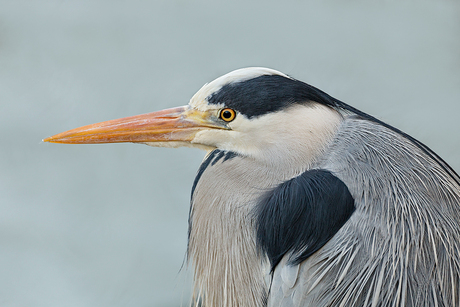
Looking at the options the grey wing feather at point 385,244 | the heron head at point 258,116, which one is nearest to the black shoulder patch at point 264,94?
the heron head at point 258,116

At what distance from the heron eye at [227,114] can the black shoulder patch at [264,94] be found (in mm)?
11

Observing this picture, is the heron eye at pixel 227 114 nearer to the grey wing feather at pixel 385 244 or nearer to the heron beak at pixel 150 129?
the heron beak at pixel 150 129

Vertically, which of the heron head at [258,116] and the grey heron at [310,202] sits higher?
the heron head at [258,116]

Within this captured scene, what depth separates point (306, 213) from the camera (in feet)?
2.75

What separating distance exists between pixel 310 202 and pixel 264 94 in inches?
8.3

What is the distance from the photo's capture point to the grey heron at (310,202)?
81 centimetres

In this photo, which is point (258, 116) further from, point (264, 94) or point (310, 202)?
point (310, 202)

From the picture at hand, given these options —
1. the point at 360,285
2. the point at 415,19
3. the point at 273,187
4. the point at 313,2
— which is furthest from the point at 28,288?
the point at 415,19

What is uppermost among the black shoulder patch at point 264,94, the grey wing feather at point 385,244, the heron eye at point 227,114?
the black shoulder patch at point 264,94

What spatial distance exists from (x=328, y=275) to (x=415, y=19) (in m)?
1.65

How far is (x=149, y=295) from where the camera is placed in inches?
69.9

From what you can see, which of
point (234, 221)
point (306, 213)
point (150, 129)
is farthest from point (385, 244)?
point (150, 129)

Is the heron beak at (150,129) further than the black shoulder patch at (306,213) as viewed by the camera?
Yes

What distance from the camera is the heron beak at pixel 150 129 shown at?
95cm
